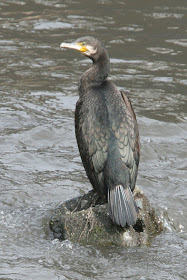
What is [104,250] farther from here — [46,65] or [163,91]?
[46,65]

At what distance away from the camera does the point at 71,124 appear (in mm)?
9102

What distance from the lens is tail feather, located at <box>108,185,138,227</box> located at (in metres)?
5.46

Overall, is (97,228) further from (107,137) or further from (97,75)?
(97,75)

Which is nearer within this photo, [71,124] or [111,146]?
[111,146]

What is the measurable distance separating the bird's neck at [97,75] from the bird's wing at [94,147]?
512 millimetres

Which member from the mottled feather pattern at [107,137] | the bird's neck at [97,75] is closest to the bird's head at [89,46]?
the bird's neck at [97,75]

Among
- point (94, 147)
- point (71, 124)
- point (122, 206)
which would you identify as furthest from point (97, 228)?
point (71, 124)

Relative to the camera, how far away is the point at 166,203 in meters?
7.04

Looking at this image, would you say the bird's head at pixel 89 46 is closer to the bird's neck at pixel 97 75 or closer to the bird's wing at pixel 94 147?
the bird's neck at pixel 97 75

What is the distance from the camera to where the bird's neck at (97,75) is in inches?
253

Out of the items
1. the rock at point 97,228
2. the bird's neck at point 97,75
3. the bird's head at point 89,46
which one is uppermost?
the bird's head at point 89,46

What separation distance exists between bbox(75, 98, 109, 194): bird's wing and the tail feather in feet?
0.66

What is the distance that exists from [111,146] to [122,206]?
596mm

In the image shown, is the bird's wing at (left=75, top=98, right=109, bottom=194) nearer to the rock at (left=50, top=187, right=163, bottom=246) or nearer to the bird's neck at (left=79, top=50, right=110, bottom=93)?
the rock at (left=50, top=187, right=163, bottom=246)
